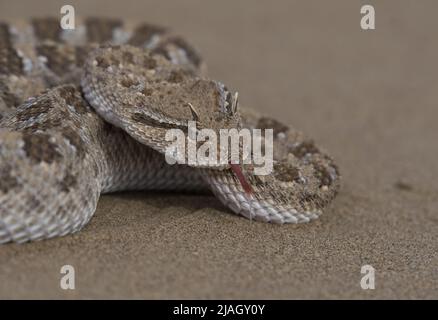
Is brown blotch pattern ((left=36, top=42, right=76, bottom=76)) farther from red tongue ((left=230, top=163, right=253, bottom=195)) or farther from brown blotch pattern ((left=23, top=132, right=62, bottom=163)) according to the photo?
red tongue ((left=230, top=163, right=253, bottom=195))

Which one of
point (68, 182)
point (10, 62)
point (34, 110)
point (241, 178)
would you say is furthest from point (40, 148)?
point (10, 62)

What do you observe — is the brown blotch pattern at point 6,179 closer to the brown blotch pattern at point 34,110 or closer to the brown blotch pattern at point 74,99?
the brown blotch pattern at point 34,110

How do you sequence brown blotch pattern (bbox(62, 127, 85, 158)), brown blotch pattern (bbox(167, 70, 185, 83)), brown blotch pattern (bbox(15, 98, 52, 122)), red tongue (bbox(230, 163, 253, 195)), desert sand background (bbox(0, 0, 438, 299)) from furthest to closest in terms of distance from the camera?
brown blotch pattern (bbox(167, 70, 185, 83))
brown blotch pattern (bbox(15, 98, 52, 122))
red tongue (bbox(230, 163, 253, 195))
brown blotch pattern (bbox(62, 127, 85, 158))
desert sand background (bbox(0, 0, 438, 299))

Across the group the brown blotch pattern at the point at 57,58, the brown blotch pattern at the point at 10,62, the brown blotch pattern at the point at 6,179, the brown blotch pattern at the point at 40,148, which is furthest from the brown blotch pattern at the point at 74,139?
the brown blotch pattern at the point at 57,58

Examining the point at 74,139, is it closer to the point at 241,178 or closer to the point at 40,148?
the point at 40,148

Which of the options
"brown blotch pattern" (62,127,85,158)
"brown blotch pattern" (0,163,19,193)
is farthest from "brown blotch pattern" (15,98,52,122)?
"brown blotch pattern" (0,163,19,193)

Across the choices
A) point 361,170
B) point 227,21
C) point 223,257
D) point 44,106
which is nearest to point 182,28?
point 227,21

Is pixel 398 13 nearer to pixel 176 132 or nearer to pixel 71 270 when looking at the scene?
pixel 176 132
